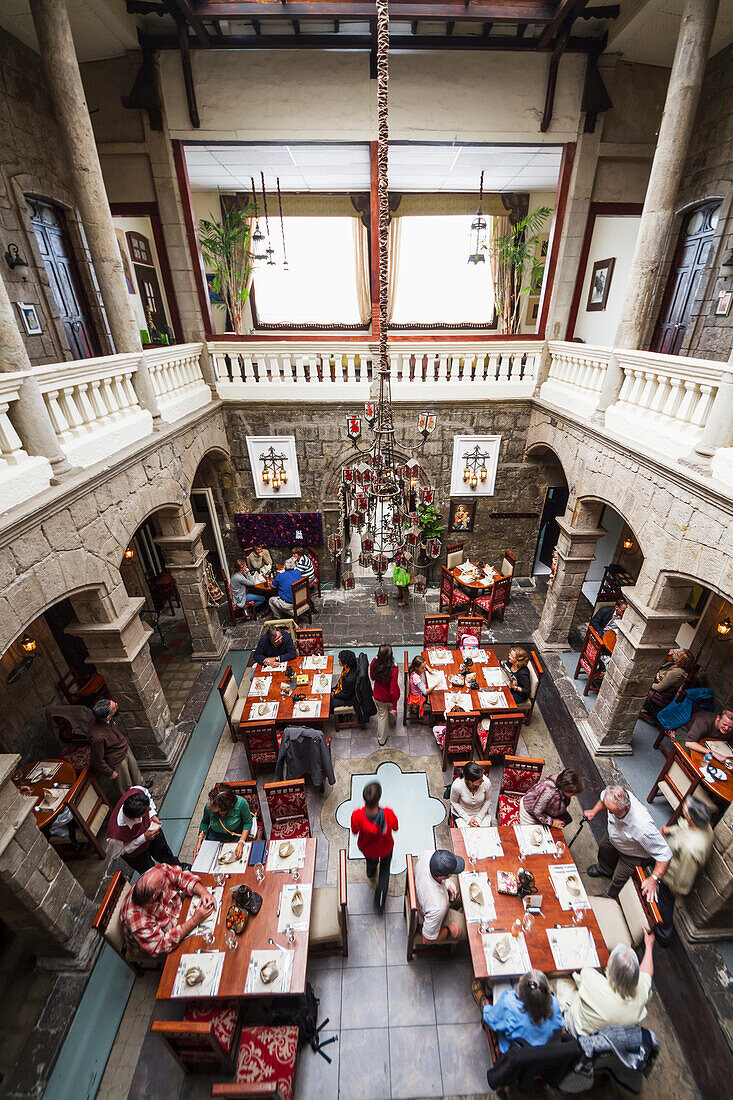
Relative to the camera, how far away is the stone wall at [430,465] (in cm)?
862

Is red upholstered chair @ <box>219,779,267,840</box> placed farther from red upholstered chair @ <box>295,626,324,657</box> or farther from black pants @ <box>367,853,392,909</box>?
red upholstered chair @ <box>295,626,324,657</box>

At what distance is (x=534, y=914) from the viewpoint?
3.75 m

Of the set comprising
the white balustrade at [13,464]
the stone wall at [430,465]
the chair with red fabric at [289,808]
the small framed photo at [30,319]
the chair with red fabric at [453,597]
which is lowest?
the chair with red fabric at [453,597]

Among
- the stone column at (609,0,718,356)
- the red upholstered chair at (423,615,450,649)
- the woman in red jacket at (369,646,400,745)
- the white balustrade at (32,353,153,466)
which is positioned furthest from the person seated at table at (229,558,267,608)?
the stone column at (609,0,718,356)

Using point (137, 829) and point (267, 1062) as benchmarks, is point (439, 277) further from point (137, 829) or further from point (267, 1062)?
point (267, 1062)

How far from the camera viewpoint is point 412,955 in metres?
4.13

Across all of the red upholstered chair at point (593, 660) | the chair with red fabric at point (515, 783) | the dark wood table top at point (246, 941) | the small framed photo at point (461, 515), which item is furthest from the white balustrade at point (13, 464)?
the small framed photo at point (461, 515)

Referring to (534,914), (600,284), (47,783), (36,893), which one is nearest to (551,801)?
(534,914)

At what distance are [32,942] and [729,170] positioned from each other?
38.0 feet

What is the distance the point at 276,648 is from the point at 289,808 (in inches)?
89.5

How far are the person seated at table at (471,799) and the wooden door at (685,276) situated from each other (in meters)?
7.14

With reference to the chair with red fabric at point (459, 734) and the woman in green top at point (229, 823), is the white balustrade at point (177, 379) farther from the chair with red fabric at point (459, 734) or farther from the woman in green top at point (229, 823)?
the chair with red fabric at point (459, 734)

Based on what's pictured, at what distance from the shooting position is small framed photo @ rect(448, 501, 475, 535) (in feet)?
30.7

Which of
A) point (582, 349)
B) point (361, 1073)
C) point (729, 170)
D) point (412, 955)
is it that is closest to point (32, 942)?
point (361, 1073)
